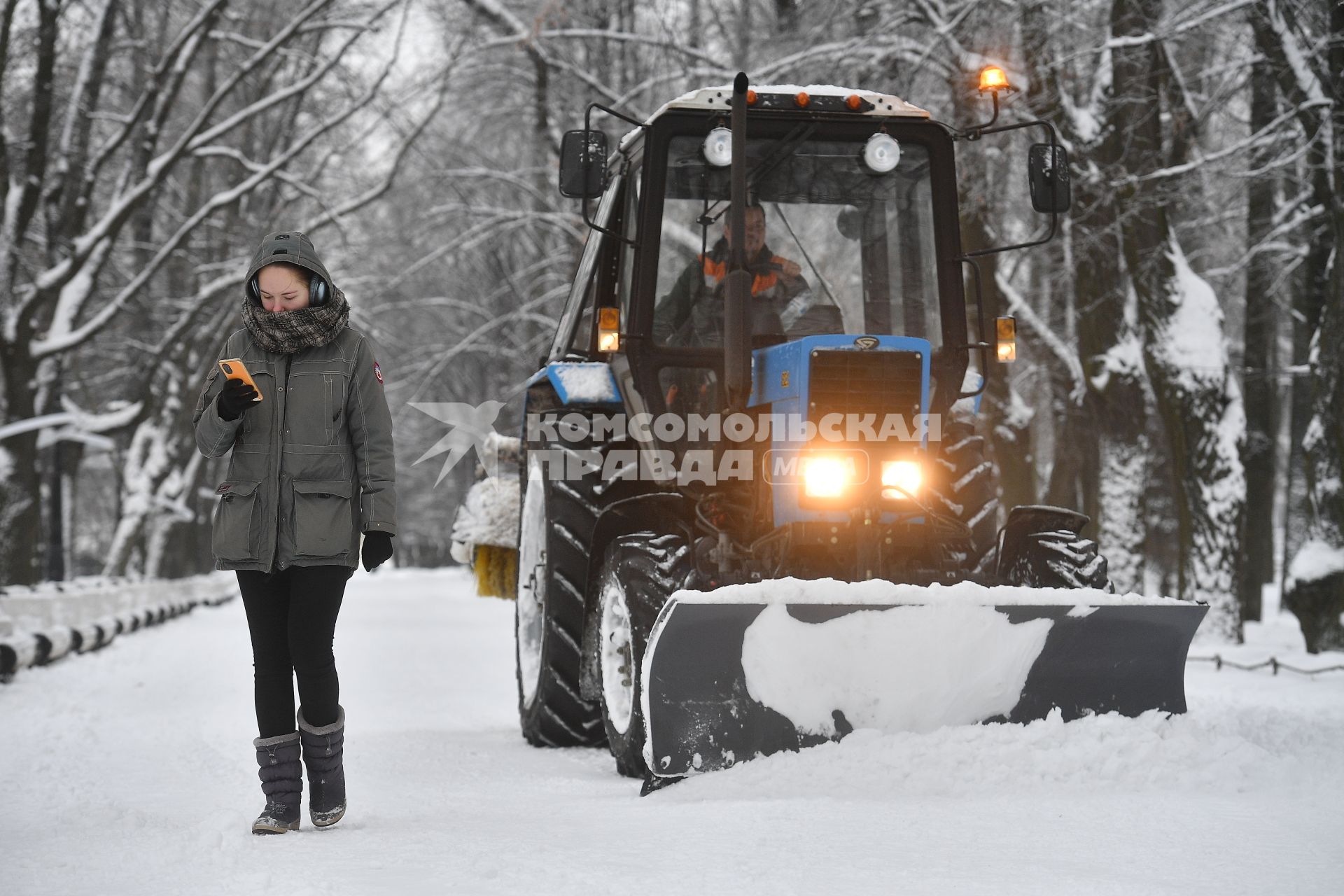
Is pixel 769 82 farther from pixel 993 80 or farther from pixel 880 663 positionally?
pixel 880 663

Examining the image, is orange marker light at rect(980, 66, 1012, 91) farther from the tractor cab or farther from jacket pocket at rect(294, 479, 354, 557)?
jacket pocket at rect(294, 479, 354, 557)

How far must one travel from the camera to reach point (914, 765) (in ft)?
16.8

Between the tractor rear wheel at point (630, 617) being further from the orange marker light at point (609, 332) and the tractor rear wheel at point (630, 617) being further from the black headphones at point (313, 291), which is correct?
the black headphones at point (313, 291)

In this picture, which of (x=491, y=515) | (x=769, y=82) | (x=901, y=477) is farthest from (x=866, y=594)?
(x=769, y=82)

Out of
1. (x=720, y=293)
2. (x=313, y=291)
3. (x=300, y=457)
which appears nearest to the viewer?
(x=300, y=457)

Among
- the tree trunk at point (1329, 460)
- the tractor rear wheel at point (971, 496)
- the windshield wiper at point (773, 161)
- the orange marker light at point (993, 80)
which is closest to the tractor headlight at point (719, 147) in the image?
the windshield wiper at point (773, 161)

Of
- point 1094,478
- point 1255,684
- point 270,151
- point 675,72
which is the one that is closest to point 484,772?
point 1255,684

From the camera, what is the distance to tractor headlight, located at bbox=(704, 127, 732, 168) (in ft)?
21.7

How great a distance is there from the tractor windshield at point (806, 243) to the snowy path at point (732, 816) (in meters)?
1.97

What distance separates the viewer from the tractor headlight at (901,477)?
6.03 meters

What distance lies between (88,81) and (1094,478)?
1358 cm

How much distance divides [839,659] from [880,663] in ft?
0.45

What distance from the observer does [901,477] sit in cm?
607

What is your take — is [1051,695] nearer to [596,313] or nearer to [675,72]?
[596,313]
